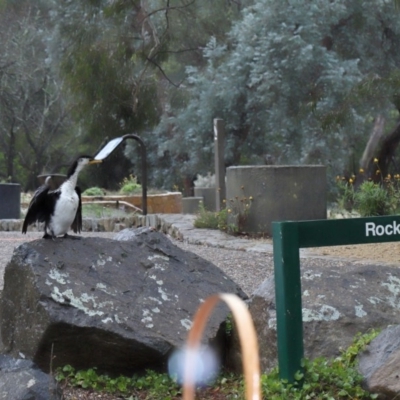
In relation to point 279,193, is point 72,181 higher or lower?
higher

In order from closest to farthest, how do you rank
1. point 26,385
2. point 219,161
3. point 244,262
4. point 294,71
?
point 26,385
point 244,262
point 219,161
point 294,71

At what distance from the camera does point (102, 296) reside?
507cm

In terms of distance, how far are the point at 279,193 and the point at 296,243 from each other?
7.59 metres

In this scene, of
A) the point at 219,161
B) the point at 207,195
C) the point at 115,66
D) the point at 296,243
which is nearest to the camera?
the point at 296,243

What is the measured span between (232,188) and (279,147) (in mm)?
14428

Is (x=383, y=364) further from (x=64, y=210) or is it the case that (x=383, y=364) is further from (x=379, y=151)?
(x=379, y=151)

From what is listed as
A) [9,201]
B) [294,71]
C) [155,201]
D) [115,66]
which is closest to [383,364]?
[115,66]

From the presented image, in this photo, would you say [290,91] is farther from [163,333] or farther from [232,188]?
[163,333]

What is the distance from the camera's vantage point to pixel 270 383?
425 centimetres

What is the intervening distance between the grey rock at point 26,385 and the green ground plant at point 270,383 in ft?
2.28

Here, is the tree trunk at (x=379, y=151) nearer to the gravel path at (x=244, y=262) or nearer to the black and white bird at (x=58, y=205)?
the gravel path at (x=244, y=262)

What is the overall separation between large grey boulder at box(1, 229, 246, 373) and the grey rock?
707 millimetres

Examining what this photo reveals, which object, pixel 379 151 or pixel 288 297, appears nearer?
pixel 288 297

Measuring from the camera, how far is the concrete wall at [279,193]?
38.2 ft
